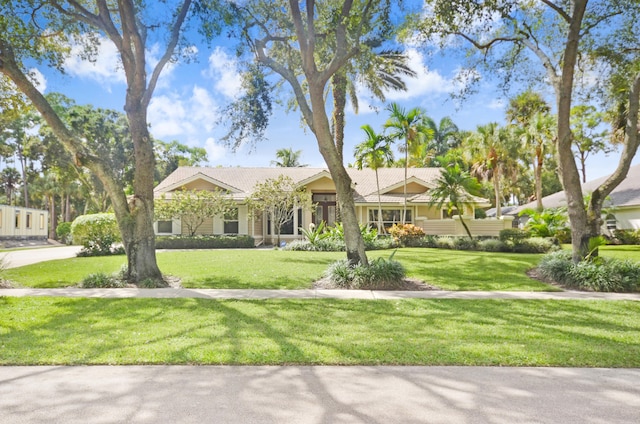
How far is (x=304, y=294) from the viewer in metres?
8.46

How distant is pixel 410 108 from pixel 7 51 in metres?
17.0

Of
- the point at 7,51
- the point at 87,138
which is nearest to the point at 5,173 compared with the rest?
the point at 87,138

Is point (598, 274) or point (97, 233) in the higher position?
point (97, 233)

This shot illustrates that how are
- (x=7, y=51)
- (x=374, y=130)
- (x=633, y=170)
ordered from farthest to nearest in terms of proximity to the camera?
(x=633, y=170) → (x=374, y=130) → (x=7, y=51)

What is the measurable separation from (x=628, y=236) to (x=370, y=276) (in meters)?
19.4

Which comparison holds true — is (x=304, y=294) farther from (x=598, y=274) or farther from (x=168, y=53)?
(x=168, y=53)

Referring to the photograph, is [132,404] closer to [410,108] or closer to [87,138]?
[410,108]

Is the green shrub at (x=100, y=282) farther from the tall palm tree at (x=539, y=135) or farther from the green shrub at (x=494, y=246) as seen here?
the tall palm tree at (x=539, y=135)

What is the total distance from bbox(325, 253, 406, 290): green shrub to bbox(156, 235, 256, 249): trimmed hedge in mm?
12770

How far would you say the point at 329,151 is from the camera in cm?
1010

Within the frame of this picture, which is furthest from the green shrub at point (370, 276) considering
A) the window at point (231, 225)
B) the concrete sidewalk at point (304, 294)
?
the window at point (231, 225)

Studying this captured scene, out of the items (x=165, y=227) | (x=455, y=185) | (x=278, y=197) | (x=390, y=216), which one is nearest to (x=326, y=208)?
(x=390, y=216)

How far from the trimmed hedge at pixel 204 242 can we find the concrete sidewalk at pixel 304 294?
1222 cm

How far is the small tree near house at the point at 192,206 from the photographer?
20500 millimetres
